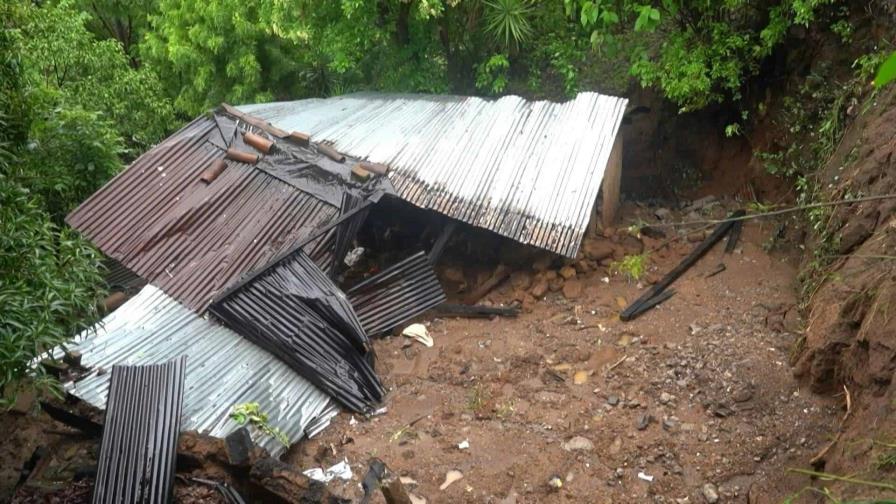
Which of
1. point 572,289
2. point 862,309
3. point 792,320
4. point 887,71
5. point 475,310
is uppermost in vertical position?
point 887,71

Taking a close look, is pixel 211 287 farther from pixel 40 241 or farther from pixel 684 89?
pixel 684 89

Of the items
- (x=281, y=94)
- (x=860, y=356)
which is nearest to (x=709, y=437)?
(x=860, y=356)

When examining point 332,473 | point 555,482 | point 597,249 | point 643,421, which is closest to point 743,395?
point 643,421

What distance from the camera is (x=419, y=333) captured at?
7.57m

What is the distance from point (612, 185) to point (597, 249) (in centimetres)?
106

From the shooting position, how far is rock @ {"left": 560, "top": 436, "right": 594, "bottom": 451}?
5637mm

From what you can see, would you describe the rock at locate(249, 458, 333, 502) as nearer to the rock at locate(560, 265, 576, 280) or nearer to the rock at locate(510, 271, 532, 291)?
the rock at locate(510, 271, 532, 291)

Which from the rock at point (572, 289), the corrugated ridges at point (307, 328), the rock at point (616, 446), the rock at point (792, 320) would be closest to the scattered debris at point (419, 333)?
the corrugated ridges at point (307, 328)

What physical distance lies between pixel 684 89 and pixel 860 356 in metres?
4.19

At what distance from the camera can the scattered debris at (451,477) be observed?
5430 mm

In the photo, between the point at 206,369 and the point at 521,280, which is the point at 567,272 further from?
the point at 206,369

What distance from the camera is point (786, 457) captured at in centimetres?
510

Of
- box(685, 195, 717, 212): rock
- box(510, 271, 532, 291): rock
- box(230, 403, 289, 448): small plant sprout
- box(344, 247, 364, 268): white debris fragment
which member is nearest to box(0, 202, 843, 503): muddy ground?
box(510, 271, 532, 291): rock

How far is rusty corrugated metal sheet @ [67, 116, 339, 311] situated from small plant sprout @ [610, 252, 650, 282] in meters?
3.51
